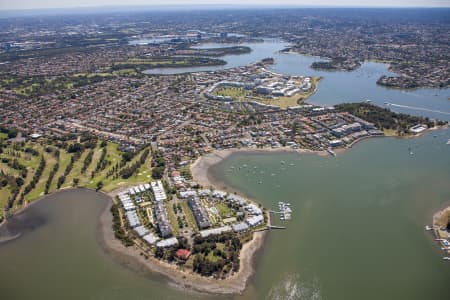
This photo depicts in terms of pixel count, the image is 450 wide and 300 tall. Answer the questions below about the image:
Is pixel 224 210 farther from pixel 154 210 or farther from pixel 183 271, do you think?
pixel 183 271

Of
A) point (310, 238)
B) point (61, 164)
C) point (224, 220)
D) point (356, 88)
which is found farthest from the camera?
point (356, 88)

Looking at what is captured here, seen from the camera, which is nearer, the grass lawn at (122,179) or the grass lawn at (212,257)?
the grass lawn at (212,257)

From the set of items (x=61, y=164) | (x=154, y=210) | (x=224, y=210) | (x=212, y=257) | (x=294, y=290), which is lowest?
(x=294, y=290)

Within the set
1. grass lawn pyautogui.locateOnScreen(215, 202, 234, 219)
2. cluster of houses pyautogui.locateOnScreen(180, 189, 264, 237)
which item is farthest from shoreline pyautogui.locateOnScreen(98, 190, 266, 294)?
grass lawn pyautogui.locateOnScreen(215, 202, 234, 219)

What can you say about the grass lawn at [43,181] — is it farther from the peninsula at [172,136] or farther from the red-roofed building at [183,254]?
the red-roofed building at [183,254]

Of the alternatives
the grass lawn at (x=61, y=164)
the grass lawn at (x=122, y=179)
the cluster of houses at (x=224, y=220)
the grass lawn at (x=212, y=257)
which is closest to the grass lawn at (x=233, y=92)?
the grass lawn at (x=122, y=179)

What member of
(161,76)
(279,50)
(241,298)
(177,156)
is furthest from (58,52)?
(241,298)

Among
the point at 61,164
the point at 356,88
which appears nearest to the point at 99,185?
the point at 61,164
